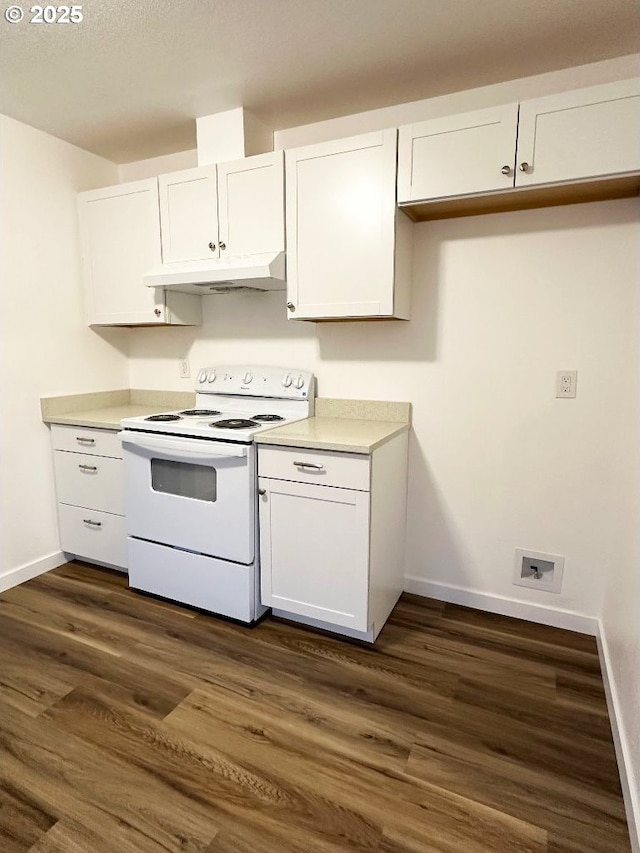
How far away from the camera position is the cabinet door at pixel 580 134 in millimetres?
1545

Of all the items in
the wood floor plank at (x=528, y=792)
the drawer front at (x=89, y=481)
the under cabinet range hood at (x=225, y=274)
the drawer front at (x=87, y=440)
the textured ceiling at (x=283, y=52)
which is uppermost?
the textured ceiling at (x=283, y=52)

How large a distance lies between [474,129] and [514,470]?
1377mm

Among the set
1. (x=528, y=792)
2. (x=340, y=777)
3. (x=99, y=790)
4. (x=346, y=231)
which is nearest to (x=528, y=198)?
(x=346, y=231)

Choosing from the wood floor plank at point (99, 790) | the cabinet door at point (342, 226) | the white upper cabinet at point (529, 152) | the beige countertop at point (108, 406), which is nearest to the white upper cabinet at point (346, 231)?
the cabinet door at point (342, 226)

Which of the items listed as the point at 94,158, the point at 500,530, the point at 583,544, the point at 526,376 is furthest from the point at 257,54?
the point at 583,544

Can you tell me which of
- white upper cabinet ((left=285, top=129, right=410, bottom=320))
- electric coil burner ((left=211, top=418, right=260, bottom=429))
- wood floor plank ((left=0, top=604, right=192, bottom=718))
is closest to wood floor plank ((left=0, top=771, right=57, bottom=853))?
wood floor plank ((left=0, top=604, right=192, bottom=718))

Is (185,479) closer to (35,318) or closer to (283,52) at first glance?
(35,318)

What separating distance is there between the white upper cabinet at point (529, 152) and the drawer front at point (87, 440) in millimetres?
1779

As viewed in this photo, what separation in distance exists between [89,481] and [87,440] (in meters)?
0.23

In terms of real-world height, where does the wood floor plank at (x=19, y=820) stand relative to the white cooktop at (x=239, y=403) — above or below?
below

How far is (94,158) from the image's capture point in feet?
9.00

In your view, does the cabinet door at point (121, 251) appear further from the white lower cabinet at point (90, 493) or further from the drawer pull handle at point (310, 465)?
the drawer pull handle at point (310, 465)

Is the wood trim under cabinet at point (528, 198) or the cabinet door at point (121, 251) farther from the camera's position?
the cabinet door at point (121, 251)

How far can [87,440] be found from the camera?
2.50 metres
